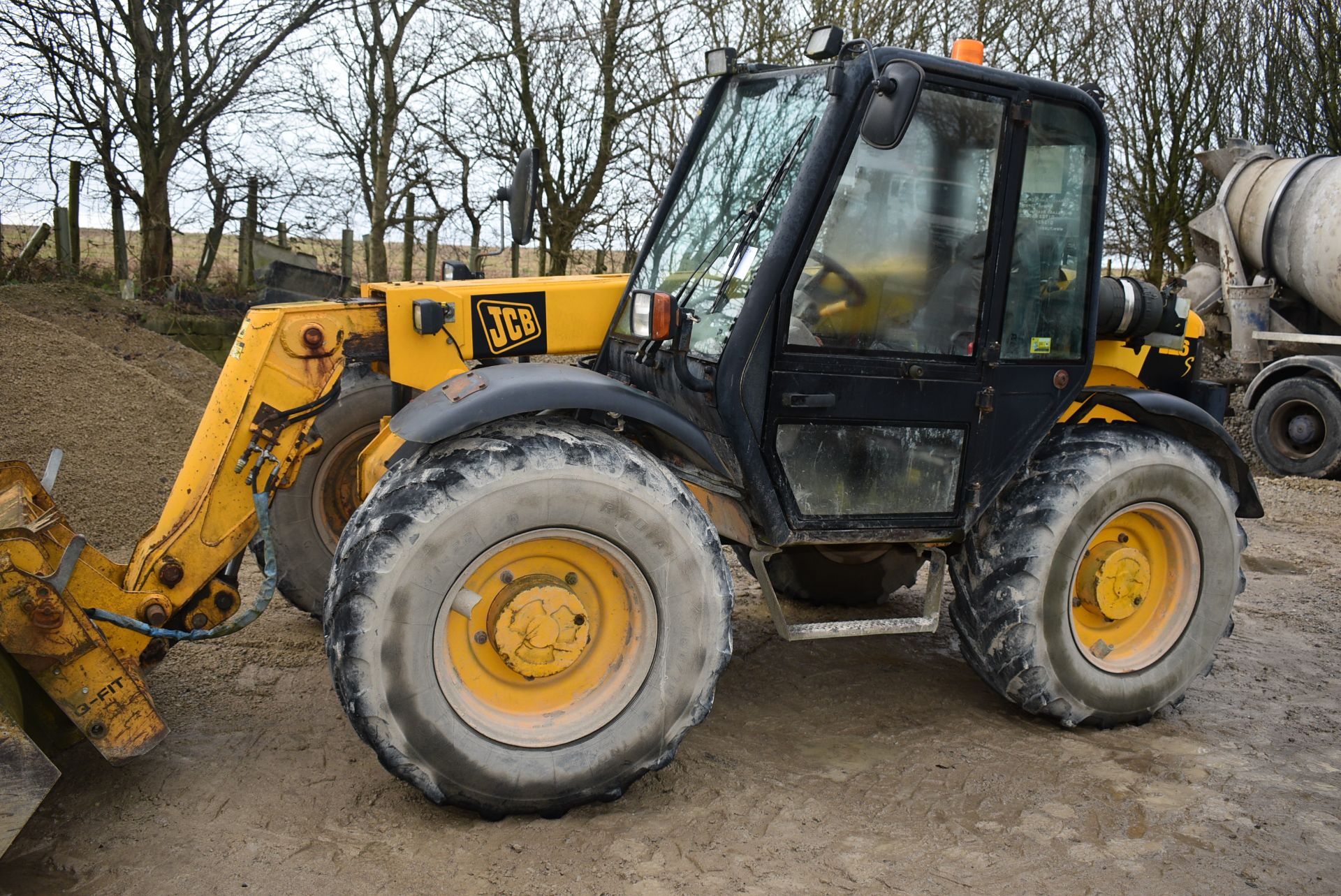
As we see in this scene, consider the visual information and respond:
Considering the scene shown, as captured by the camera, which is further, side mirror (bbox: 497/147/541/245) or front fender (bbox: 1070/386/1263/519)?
front fender (bbox: 1070/386/1263/519)

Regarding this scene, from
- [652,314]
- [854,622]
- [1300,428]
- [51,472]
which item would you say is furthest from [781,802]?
[1300,428]

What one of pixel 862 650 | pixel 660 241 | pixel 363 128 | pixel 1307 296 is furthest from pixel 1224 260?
pixel 363 128

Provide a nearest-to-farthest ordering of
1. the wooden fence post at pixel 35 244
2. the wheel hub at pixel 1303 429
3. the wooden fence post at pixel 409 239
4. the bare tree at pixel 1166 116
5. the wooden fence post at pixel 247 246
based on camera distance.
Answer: the wheel hub at pixel 1303 429 → the wooden fence post at pixel 35 244 → the wooden fence post at pixel 247 246 → the wooden fence post at pixel 409 239 → the bare tree at pixel 1166 116

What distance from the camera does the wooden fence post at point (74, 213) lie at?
497 inches

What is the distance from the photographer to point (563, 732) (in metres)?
3.43

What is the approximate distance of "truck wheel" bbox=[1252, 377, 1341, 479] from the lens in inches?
402

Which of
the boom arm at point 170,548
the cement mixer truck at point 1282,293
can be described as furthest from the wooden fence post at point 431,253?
the boom arm at point 170,548

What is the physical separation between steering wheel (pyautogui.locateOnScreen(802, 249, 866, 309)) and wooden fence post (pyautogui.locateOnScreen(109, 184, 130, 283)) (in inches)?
442

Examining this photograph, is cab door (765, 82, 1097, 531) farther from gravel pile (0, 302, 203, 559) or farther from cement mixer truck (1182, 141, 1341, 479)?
cement mixer truck (1182, 141, 1341, 479)

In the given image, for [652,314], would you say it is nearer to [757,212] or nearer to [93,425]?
[757,212]

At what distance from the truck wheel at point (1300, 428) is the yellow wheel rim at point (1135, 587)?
6.79 meters

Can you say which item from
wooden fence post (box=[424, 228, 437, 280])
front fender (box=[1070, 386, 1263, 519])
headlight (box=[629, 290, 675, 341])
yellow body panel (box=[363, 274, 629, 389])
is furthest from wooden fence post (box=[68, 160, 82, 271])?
front fender (box=[1070, 386, 1263, 519])

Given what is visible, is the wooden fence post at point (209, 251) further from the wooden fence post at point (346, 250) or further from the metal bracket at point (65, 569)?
the metal bracket at point (65, 569)

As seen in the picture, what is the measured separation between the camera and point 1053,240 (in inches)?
162
